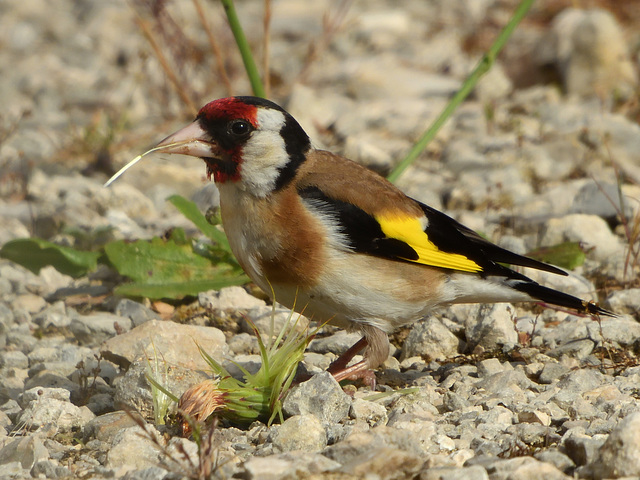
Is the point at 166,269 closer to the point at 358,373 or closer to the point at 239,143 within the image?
the point at 239,143

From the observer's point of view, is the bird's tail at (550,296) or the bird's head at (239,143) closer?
the bird's head at (239,143)

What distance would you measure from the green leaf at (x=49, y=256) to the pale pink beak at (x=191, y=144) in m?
1.45

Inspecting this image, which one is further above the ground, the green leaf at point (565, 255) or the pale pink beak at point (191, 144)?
the green leaf at point (565, 255)

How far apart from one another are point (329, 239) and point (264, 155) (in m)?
0.51

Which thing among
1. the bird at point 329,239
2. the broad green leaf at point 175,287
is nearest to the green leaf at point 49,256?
the broad green leaf at point 175,287

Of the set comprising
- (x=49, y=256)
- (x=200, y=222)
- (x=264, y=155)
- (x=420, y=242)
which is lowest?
(x=49, y=256)

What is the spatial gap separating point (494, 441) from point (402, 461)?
0.56 m

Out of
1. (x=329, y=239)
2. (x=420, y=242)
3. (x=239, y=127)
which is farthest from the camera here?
(x=420, y=242)

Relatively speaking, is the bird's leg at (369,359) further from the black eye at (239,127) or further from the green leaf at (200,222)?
the green leaf at (200,222)

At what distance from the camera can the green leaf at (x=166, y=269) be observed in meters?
4.87

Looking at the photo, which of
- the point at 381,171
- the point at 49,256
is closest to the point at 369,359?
the point at 49,256

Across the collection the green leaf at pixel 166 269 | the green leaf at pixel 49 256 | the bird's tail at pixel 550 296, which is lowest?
the green leaf at pixel 49 256

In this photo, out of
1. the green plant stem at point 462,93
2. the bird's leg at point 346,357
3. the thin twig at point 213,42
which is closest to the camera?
the bird's leg at point 346,357

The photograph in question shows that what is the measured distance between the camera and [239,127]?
160 inches
